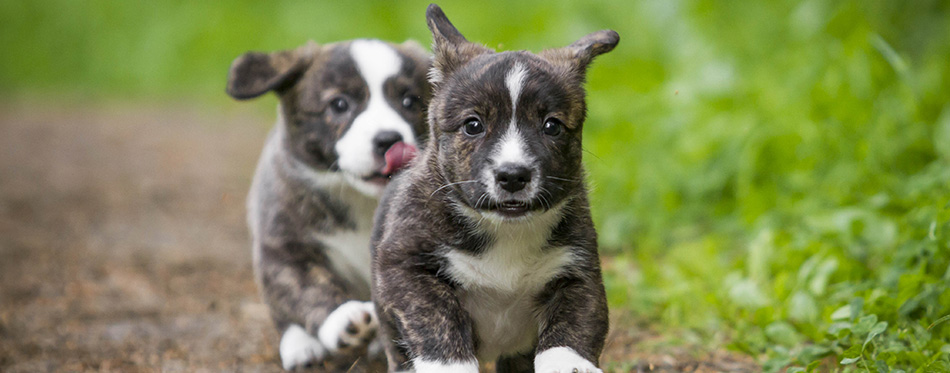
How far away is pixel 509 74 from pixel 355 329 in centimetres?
122

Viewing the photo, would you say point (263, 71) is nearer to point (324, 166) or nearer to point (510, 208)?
point (324, 166)

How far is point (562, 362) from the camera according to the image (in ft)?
9.52

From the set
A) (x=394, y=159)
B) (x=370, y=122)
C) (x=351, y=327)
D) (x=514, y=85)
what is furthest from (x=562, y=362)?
(x=370, y=122)

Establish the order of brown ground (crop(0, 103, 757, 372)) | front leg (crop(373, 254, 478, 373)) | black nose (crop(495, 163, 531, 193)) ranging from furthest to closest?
brown ground (crop(0, 103, 757, 372)) < front leg (crop(373, 254, 478, 373)) < black nose (crop(495, 163, 531, 193))

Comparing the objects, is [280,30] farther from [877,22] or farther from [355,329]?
[355,329]

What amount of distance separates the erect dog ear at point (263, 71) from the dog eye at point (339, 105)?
11.7 inches

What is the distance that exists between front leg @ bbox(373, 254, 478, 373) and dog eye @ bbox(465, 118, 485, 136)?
48cm

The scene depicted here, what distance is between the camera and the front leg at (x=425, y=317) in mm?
2992

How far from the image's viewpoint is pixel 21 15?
52.6 ft

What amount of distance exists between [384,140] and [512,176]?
1288mm

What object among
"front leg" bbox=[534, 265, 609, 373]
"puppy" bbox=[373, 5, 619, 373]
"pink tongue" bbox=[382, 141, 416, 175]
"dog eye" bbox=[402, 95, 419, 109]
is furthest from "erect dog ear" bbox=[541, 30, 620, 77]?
"dog eye" bbox=[402, 95, 419, 109]

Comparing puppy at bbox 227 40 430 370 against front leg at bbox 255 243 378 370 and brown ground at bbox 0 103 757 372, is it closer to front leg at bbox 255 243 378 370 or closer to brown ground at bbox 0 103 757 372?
front leg at bbox 255 243 378 370

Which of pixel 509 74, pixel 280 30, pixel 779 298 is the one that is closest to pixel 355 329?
pixel 509 74

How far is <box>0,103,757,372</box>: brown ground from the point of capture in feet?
13.9
